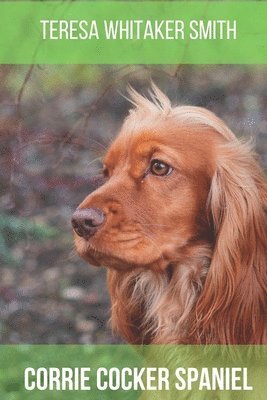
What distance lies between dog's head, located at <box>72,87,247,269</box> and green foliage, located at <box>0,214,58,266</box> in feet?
0.63

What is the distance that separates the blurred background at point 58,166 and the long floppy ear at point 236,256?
18cm

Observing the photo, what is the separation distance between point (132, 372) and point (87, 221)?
501 mm

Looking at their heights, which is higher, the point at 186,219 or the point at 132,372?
the point at 186,219

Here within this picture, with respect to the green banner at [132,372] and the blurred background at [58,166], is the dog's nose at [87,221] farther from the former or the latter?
the green banner at [132,372]

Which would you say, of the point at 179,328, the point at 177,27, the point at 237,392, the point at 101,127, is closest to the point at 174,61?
the point at 177,27

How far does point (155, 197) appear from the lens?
8.03ft

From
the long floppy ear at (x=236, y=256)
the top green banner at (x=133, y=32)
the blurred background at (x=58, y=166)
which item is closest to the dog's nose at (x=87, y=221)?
the blurred background at (x=58, y=166)

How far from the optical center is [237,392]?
8.47 feet

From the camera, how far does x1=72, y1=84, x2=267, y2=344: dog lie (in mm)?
2443

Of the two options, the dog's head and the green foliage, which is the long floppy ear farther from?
the green foliage

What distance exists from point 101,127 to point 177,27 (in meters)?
0.36

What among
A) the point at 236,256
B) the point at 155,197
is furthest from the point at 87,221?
the point at 236,256

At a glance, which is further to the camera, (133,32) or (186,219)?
(133,32)

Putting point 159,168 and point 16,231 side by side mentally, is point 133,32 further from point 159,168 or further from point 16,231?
point 16,231
